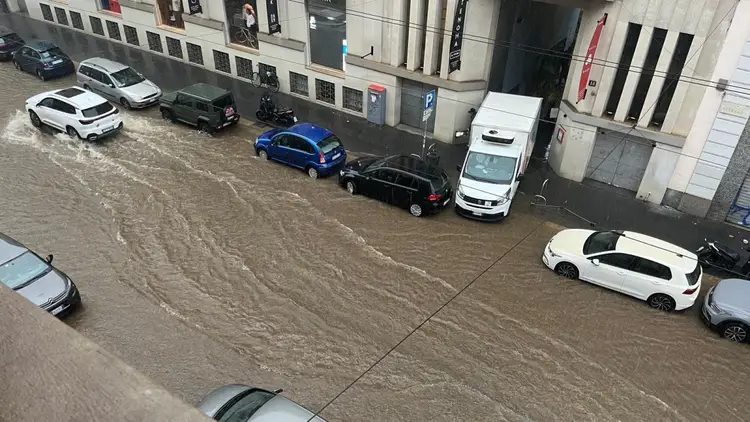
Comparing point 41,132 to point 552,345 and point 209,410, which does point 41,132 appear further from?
point 552,345

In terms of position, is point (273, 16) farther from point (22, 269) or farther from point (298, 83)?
point (22, 269)

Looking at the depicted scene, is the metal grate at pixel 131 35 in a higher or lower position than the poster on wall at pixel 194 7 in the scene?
lower

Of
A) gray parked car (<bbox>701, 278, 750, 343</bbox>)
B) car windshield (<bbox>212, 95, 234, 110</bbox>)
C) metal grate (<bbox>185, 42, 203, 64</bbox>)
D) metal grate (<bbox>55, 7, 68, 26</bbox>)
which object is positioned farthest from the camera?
metal grate (<bbox>55, 7, 68, 26</bbox>)

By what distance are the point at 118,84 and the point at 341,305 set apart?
15052 millimetres

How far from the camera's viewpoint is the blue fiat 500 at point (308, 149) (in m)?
17.4

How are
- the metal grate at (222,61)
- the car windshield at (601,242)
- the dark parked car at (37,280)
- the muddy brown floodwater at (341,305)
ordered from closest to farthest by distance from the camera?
1. the muddy brown floodwater at (341,305)
2. the dark parked car at (37,280)
3. the car windshield at (601,242)
4. the metal grate at (222,61)

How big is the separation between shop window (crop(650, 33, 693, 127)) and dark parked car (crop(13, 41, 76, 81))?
79.6 ft

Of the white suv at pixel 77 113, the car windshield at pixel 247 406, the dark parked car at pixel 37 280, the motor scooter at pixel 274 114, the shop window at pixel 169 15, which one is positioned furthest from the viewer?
the shop window at pixel 169 15

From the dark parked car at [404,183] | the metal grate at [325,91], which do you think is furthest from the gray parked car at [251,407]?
the metal grate at [325,91]

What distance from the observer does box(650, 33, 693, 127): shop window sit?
1483 cm

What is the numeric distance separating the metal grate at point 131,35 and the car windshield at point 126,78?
608cm

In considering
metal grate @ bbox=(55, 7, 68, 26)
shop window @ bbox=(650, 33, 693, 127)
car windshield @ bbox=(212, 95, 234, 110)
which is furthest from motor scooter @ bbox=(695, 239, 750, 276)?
metal grate @ bbox=(55, 7, 68, 26)

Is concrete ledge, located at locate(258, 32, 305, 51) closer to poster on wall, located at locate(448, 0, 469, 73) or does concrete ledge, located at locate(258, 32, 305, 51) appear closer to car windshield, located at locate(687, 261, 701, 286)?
poster on wall, located at locate(448, 0, 469, 73)

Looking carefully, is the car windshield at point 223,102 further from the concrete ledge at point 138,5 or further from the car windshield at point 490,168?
the concrete ledge at point 138,5
